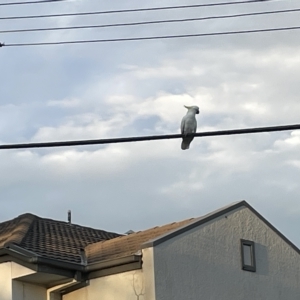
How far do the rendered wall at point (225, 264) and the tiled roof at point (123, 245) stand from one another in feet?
1.90

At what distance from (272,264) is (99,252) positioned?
382cm

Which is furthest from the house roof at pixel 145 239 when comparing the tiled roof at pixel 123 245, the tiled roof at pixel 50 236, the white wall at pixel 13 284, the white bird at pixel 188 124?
the white bird at pixel 188 124

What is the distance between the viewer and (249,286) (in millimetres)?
19109

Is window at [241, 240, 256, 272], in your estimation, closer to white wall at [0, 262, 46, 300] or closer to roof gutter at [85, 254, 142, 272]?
roof gutter at [85, 254, 142, 272]

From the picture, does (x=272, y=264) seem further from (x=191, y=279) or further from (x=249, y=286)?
(x=191, y=279)

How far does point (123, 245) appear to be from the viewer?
19031mm

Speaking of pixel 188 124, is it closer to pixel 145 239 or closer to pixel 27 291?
pixel 145 239

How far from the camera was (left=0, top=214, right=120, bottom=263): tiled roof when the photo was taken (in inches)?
722

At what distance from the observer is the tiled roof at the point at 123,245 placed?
18.3 metres

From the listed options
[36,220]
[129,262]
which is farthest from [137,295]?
[36,220]

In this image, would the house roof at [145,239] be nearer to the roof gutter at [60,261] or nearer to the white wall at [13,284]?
the roof gutter at [60,261]

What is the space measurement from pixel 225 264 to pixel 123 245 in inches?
85.4

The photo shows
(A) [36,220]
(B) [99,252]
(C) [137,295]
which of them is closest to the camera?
(C) [137,295]

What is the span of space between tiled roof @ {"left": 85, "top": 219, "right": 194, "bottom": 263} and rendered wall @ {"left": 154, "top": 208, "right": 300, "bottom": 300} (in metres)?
0.58
